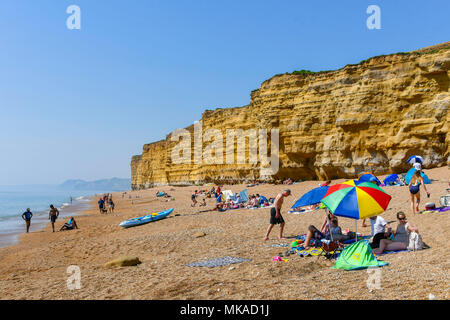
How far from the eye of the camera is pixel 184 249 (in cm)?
897

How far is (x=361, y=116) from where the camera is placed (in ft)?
74.0

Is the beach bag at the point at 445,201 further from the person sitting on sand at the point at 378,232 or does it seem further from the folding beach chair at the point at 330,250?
the folding beach chair at the point at 330,250

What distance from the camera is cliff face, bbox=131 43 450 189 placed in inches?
784

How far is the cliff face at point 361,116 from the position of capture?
784 inches

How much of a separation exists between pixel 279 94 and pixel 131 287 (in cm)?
2603

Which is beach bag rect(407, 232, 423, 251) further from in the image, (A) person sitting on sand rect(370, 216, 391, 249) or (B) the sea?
(B) the sea

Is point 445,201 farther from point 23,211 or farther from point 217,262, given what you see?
point 23,211

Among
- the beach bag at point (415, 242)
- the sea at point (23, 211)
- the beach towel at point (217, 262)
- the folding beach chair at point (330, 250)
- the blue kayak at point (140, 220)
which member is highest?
the beach bag at point (415, 242)

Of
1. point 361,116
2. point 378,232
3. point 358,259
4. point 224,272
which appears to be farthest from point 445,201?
point 361,116

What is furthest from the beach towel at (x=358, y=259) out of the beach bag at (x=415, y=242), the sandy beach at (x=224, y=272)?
the beach bag at (x=415, y=242)

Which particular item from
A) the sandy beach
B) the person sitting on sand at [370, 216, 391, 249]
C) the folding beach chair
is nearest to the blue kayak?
the sandy beach

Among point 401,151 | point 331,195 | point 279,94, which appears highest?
point 279,94

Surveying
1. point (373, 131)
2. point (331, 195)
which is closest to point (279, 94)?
point (373, 131)
